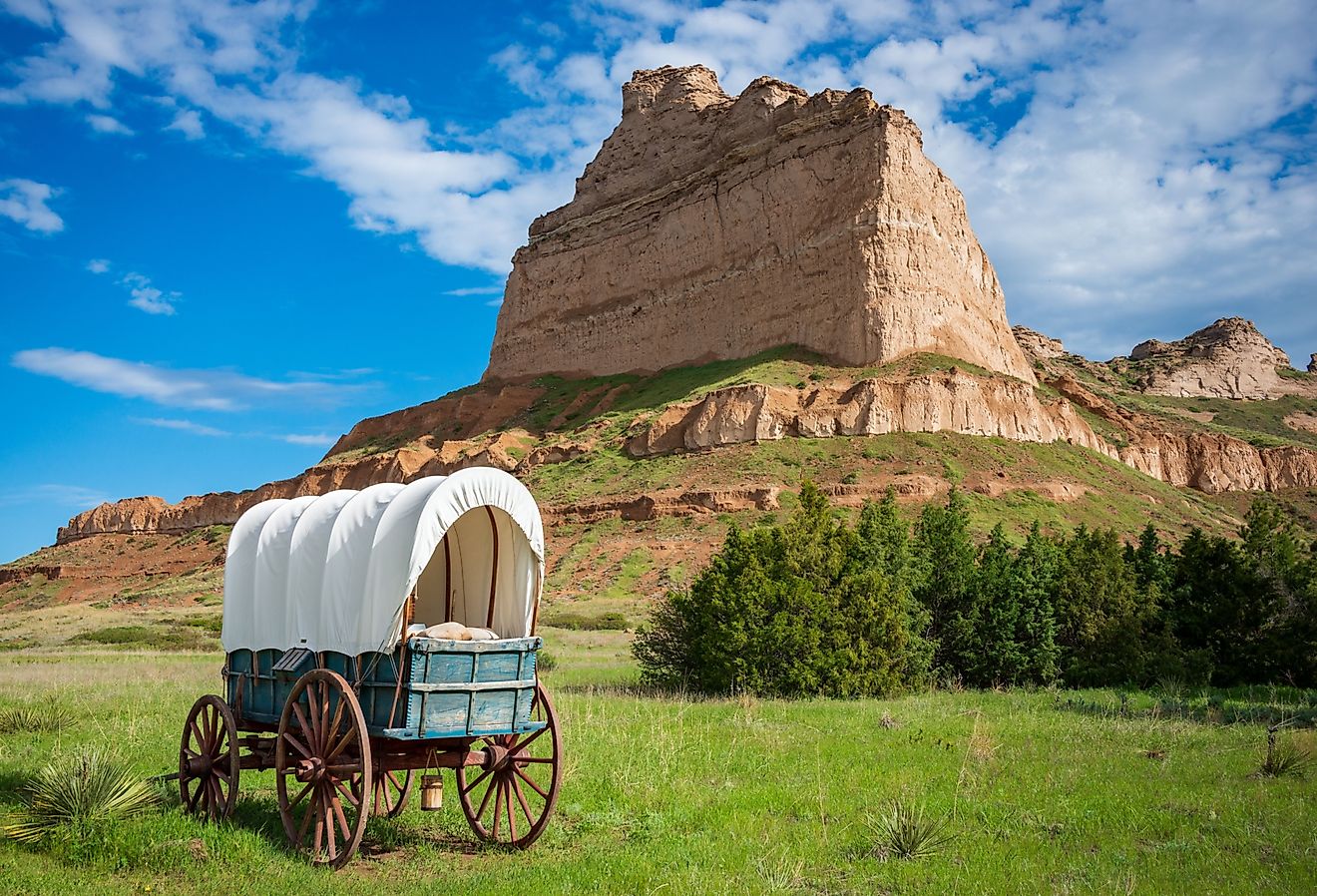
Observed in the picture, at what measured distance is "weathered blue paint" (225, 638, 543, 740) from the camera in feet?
24.8

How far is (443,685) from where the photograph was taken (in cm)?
764

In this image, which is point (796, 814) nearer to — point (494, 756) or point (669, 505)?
point (494, 756)

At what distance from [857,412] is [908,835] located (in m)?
50.2

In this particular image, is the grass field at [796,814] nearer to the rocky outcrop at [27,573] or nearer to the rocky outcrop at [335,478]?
the rocky outcrop at [335,478]

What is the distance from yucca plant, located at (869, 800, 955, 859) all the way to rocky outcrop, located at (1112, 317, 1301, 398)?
13323cm

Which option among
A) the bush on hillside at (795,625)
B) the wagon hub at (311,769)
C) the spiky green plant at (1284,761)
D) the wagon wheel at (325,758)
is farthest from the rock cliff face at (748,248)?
the wagon hub at (311,769)

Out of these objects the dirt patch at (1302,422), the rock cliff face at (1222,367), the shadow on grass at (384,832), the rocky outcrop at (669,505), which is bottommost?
the shadow on grass at (384,832)

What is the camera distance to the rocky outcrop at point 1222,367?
127875mm

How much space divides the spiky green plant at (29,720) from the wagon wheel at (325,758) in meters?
7.44

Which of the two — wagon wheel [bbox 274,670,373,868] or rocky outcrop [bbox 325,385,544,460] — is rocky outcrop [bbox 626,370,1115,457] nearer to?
rocky outcrop [bbox 325,385,544,460]

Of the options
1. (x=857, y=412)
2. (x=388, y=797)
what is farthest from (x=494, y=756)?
(x=857, y=412)

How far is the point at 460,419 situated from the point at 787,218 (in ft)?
110

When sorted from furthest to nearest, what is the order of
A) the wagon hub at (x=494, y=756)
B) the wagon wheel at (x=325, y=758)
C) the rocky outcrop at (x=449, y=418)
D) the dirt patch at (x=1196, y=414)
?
the dirt patch at (x=1196, y=414) → the rocky outcrop at (x=449, y=418) → the wagon hub at (x=494, y=756) → the wagon wheel at (x=325, y=758)

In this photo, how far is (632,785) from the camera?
1022cm
